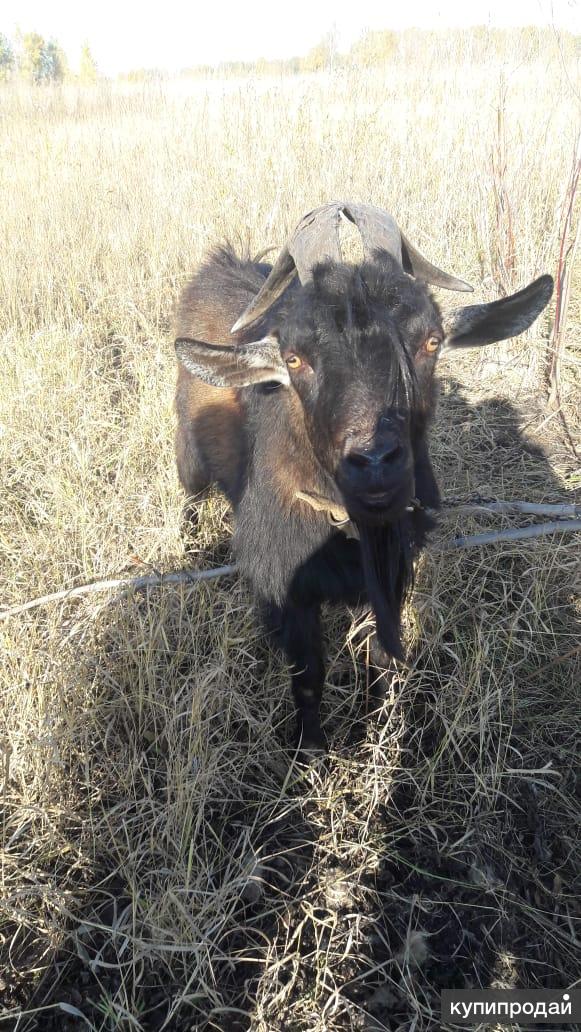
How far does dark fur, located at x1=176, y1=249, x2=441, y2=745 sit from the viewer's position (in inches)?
80.6

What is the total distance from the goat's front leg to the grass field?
0.40 ft

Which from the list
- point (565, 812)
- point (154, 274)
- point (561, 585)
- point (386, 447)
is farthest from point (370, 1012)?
point (154, 274)

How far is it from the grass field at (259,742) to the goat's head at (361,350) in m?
1.14

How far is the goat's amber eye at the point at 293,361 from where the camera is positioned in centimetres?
224

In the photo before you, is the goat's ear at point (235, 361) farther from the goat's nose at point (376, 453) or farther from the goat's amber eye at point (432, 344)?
the goat's nose at point (376, 453)

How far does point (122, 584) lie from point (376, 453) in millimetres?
1717

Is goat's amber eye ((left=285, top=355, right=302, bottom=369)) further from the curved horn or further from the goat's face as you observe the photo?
the curved horn

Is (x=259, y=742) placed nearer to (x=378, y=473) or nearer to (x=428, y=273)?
(x=378, y=473)

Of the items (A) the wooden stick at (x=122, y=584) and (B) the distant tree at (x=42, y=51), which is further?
(B) the distant tree at (x=42, y=51)

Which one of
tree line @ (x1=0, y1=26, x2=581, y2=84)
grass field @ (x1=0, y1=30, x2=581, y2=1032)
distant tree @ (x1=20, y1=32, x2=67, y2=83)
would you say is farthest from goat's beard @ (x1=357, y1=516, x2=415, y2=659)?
distant tree @ (x1=20, y1=32, x2=67, y2=83)

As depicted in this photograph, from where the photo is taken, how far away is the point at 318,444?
2236mm

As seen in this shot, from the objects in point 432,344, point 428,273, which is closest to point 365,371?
point 432,344

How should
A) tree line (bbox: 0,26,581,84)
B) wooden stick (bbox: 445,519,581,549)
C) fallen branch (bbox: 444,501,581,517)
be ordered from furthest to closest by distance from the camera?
1. tree line (bbox: 0,26,581,84)
2. fallen branch (bbox: 444,501,581,517)
3. wooden stick (bbox: 445,519,581,549)

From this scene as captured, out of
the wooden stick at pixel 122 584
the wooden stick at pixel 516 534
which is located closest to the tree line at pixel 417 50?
the wooden stick at pixel 516 534
